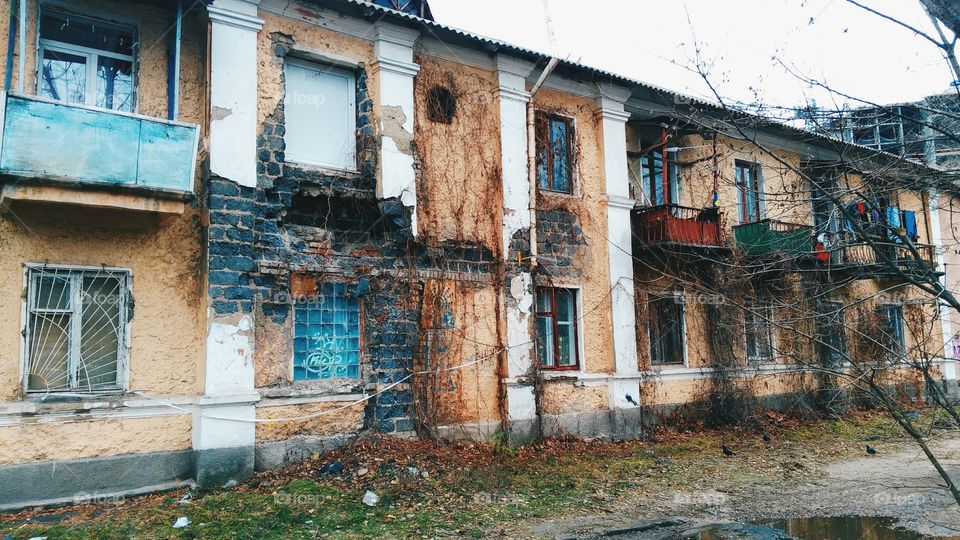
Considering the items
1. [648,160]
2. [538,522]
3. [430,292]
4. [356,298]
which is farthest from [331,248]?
[648,160]

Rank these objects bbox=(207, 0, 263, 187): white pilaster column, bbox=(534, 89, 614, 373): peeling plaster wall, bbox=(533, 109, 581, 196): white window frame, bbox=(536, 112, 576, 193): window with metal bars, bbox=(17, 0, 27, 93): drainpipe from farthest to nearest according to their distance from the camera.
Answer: bbox=(533, 109, 581, 196): white window frame
bbox=(536, 112, 576, 193): window with metal bars
bbox=(534, 89, 614, 373): peeling plaster wall
bbox=(207, 0, 263, 187): white pilaster column
bbox=(17, 0, 27, 93): drainpipe

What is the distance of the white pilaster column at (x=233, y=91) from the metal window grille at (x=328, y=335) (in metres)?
1.93

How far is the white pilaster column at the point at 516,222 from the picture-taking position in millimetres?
11633

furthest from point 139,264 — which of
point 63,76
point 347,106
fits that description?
point 347,106

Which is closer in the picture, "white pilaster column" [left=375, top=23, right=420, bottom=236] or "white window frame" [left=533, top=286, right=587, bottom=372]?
"white pilaster column" [left=375, top=23, right=420, bottom=236]

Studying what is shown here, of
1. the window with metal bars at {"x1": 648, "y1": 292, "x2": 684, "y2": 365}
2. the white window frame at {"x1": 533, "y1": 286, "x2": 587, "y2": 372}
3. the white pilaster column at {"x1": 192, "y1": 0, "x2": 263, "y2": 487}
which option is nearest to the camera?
the white pilaster column at {"x1": 192, "y1": 0, "x2": 263, "y2": 487}

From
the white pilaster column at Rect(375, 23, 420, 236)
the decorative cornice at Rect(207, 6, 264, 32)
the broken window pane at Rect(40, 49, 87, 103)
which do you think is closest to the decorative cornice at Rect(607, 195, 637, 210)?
the white pilaster column at Rect(375, 23, 420, 236)

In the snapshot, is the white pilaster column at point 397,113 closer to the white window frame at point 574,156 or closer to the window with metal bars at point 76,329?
the white window frame at point 574,156

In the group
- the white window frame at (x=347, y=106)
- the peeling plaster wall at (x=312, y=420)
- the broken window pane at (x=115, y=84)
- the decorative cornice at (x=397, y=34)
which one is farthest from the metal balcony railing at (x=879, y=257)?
the broken window pane at (x=115, y=84)

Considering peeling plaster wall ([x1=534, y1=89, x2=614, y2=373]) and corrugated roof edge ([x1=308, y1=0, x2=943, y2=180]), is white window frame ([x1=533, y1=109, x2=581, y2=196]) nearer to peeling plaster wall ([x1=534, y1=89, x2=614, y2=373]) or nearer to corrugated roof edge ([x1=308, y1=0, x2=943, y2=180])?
peeling plaster wall ([x1=534, y1=89, x2=614, y2=373])

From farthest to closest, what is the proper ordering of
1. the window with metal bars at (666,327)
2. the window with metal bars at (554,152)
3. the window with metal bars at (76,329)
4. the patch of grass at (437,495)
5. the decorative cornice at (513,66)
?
the window with metal bars at (666,327)
the window with metal bars at (554,152)
the decorative cornice at (513,66)
the window with metal bars at (76,329)
the patch of grass at (437,495)

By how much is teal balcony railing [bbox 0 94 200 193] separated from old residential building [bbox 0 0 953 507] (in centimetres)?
2

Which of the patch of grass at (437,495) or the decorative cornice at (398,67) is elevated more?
the decorative cornice at (398,67)

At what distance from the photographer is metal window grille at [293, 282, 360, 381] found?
982 centimetres
